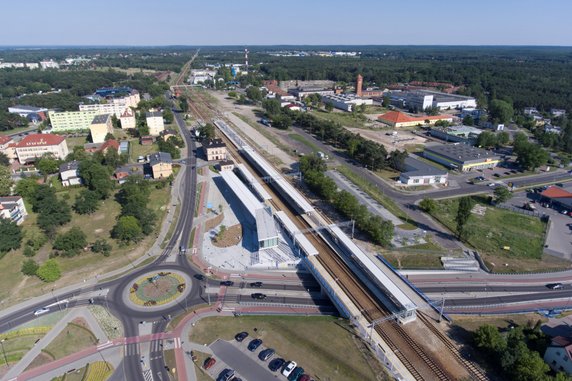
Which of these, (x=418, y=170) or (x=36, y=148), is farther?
(x=36, y=148)

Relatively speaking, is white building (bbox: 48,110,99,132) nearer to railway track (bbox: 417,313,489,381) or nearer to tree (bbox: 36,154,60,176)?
tree (bbox: 36,154,60,176)

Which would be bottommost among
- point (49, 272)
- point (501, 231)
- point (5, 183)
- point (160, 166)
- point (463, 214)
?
point (49, 272)

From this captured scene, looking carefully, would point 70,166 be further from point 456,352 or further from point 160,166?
point 456,352

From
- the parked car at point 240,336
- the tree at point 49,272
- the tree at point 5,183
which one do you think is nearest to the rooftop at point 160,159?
the tree at point 5,183

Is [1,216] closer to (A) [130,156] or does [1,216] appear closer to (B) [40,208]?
(B) [40,208]

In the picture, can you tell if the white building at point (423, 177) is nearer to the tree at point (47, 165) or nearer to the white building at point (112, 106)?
the tree at point (47, 165)

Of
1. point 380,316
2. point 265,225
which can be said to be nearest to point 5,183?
point 265,225

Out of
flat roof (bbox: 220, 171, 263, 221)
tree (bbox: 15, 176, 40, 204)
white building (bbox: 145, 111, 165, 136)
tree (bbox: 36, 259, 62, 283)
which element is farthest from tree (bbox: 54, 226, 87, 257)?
white building (bbox: 145, 111, 165, 136)
